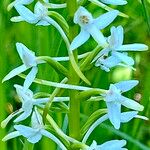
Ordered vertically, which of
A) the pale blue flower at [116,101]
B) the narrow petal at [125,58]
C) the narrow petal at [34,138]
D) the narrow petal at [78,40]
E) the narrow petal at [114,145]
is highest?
the narrow petal at [78,40]

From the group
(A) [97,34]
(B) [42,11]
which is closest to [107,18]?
(A) [97,34]

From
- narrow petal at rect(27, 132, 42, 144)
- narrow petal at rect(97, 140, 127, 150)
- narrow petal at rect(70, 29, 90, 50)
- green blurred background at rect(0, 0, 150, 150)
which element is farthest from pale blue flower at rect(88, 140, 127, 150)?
green blurred background at rect(0, 0, 150, 150)

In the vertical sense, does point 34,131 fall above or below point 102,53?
below

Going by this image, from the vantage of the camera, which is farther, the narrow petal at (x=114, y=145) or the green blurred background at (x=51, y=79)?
the green blurred background at (x=51, y=79)

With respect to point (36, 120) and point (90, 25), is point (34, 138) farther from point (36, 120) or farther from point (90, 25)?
point (90, 25)

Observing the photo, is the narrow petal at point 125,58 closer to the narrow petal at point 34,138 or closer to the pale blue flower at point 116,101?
the pale blue flower at point 116,101

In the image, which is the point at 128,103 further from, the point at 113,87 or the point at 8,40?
the point at 8,40

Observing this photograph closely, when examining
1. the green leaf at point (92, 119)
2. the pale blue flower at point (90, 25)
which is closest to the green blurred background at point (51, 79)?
the green leaf at point (92, 119)
